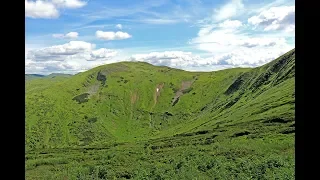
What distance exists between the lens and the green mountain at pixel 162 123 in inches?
566

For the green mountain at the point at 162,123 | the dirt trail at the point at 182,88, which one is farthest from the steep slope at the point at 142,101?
the green mountain at the point at 162,123

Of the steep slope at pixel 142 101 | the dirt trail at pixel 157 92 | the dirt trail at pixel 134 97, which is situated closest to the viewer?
the steep slope at pixel 142 101

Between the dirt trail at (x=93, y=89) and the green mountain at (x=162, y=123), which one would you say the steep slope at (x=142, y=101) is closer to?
the dirt trail at (x=93, y=89)

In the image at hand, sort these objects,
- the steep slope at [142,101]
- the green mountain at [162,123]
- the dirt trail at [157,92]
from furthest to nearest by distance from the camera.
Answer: the dirt trail at [157,92] < the steep slope at [142,101] < the green mountain at [162,123]

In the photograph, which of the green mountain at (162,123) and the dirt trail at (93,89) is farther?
the dirt trail at (93,89)

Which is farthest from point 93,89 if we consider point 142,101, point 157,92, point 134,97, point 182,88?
point 182,88

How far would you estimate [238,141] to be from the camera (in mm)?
17125

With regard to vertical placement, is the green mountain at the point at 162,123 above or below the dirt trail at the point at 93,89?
below

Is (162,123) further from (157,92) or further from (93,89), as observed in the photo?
(93,89)

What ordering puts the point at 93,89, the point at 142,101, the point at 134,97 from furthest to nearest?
the point at 93,89 < the point at 134,97 < the point at 142,101

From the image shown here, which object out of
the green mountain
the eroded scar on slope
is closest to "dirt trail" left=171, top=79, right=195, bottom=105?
the green mountain

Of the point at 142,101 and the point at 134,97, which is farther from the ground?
the point at 134,97

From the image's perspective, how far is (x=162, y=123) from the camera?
106 feet
